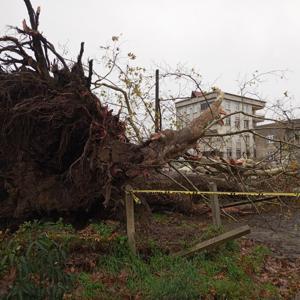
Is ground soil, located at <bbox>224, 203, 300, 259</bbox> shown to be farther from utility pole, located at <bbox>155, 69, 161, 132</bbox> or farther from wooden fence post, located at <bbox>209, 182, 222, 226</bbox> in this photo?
utility pole, located at <bbox>155, 69, 161, 132</bbox>

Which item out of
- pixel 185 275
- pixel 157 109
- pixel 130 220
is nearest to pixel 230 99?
pixel 157 109

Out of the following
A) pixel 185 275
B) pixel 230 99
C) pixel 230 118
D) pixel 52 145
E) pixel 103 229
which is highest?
pixel 230 99

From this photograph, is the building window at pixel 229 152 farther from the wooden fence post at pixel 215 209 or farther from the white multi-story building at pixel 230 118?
the wooden fence post at pixel 215 209

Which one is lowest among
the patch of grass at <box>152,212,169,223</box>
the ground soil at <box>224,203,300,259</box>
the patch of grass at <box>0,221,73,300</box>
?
the ground soil at <box>224,203,300,259</box>

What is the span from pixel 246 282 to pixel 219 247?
101 centimetres

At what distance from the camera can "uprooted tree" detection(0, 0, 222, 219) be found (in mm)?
5055

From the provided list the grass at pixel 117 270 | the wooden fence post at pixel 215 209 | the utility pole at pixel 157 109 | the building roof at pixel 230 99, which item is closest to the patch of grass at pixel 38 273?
the grass at pixel 117 270

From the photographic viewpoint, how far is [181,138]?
21.0ft

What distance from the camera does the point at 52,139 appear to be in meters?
5.21

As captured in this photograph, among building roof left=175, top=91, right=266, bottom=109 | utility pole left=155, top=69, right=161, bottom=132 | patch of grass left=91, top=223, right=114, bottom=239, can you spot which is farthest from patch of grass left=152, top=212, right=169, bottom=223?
building roof left=175, top=91, right=266, bottom=109

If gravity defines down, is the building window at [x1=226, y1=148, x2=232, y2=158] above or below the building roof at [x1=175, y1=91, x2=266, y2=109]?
below

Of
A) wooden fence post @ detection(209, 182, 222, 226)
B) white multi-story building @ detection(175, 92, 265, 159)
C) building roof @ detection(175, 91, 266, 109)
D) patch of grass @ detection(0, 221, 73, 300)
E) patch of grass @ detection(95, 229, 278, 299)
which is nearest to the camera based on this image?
patch of grass @ detection(0, 221, 73, 300)

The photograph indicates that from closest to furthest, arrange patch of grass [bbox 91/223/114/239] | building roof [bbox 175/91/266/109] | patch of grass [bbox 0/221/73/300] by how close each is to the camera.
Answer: patch of grass [bbox 0/221/73/300]
patch of grass [bbox 91/223/114/239]
building roof [bbox 175/91/266/109]

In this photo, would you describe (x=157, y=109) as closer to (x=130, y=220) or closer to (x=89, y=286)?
(x=130, y=220)
